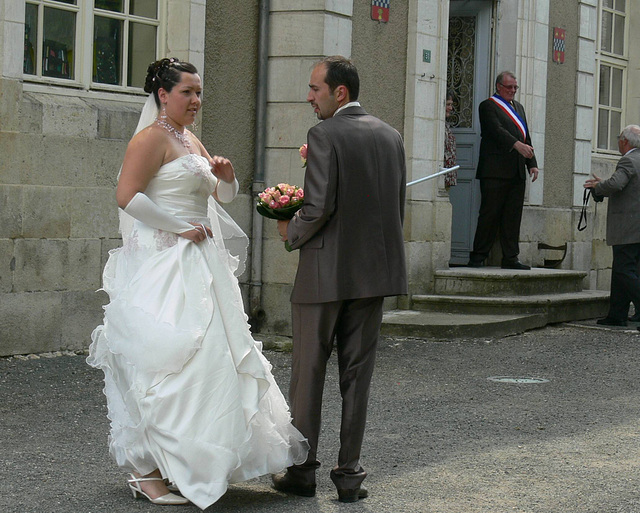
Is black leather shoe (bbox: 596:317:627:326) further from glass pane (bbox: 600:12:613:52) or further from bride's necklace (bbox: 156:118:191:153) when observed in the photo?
bride's necklace (bbox: 156:118:191:153)

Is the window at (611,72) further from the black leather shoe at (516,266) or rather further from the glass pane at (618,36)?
the black leather shoe at (516,266)

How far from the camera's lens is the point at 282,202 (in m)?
5.08

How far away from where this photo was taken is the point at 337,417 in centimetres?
671

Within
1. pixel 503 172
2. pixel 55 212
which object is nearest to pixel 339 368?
pixel 55 212

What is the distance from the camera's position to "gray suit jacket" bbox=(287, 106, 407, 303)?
4844 mm

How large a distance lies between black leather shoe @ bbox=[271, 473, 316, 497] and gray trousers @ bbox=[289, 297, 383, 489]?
0.03 m

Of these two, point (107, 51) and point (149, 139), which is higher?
point (107, 51)

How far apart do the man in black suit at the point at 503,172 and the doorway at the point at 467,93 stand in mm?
430

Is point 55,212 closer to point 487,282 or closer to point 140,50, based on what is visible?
point 140,50

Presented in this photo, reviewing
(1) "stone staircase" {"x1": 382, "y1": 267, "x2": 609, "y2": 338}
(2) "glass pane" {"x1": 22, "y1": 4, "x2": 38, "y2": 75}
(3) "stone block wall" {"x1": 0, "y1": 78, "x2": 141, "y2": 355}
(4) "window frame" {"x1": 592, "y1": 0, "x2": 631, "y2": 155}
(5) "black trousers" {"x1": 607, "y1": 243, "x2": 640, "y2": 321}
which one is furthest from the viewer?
(4) "window frame" {"x1": 592, "y1": 0, "x2": 631, "y2": 155}

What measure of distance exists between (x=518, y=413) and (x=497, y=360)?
79.9 inches

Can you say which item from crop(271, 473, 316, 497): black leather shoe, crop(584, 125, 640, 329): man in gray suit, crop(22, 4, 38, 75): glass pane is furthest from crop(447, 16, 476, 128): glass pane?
crop(271, 473, 316, 497): black leather shoe

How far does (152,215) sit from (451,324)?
5570mm

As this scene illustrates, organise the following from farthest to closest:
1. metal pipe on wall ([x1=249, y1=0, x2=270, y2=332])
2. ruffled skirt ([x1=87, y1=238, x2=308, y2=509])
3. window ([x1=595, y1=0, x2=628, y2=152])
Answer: window ([x1=595, y1=0, x2=628, y2=152]) < metal pipe on wall ([x1=249, y1=0, x2=270, y2=332]) < ruffled skirt ([x1=87, y1=238, x2=308, y2=509])
